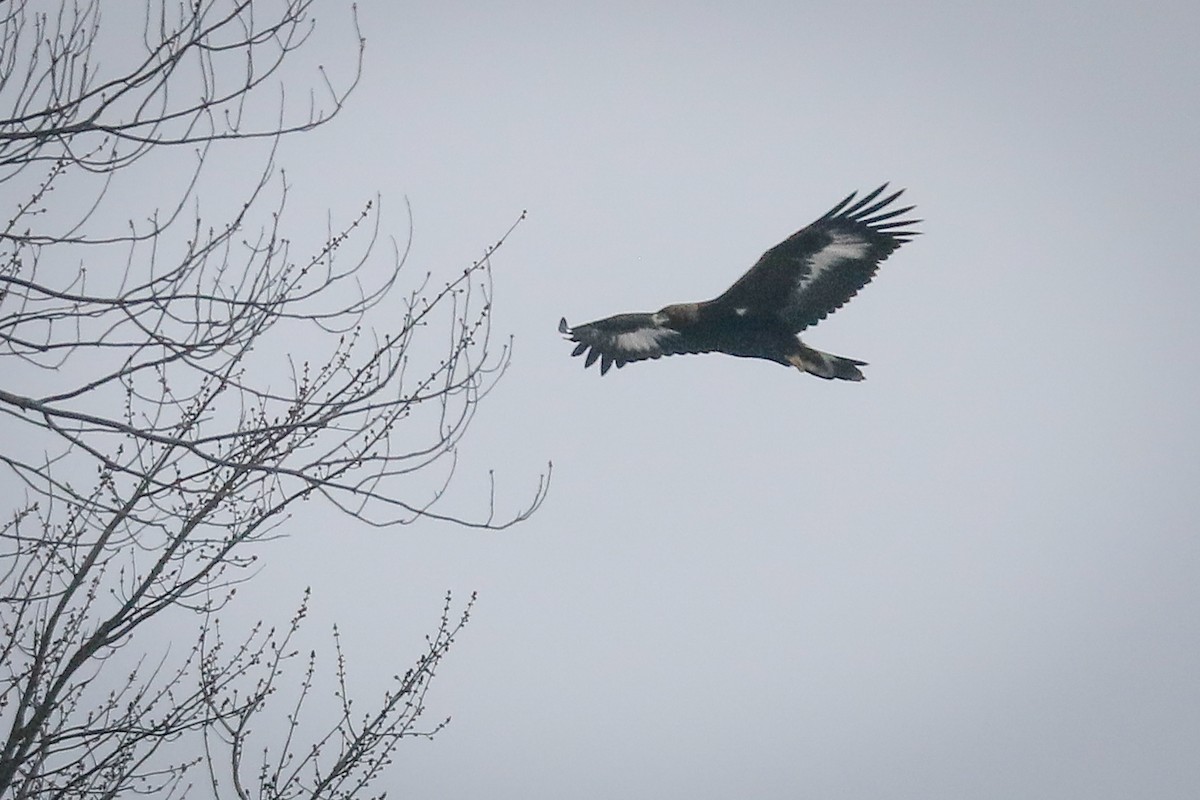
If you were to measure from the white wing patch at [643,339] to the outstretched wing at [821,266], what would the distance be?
60 centimetres

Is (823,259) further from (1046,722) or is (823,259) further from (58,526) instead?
(1046,722)

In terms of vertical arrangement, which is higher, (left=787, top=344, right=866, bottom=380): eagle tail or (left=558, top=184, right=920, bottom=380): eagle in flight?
(left=558, top=184, right=920, bottom=380): eagle in flight

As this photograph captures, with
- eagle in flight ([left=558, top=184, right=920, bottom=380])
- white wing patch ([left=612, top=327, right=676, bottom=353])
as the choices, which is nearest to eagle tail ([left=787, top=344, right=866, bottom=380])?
eagle in flight ([left=558, top=184, right=920, bottom=380])

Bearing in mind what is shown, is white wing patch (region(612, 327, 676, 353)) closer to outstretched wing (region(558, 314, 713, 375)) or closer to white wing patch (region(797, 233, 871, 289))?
outstretched wing (region(558, 314, 713, 375))

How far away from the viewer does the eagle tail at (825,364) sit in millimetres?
8188

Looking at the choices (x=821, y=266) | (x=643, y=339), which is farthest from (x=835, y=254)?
(x=643, y=339)

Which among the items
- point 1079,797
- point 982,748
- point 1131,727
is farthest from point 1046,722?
point 1079,797

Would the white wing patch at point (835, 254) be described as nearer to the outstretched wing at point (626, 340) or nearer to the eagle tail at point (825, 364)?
the eagle tail at point (825, 364)

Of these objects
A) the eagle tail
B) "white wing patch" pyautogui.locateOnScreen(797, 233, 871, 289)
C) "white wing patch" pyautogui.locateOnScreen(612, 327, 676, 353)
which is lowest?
the eagle tail

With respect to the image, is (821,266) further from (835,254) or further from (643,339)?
(643,339)

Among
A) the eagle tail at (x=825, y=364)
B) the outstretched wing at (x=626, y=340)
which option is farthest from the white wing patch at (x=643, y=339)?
the eagle tail at (x=825, y=364)

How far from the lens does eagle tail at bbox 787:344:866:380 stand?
8188 millimetres

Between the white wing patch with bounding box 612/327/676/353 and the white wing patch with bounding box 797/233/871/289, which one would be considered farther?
the white wing patch with bounding box 612/327/676/353

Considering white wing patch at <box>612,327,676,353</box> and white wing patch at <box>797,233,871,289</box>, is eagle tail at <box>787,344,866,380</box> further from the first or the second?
white wing patch at <box>612,327,676,353</box>
